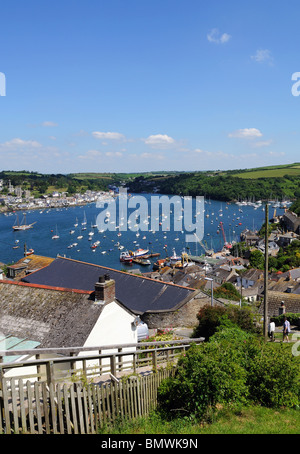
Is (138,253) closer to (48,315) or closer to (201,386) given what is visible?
(48,315)

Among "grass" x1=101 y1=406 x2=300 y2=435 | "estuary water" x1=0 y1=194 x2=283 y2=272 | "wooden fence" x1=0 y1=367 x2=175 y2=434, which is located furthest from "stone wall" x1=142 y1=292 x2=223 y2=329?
"estuary water" x1=0 y1=194 x2=283 y2=272

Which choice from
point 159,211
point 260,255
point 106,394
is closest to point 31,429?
point 106,394

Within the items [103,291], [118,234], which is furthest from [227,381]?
[118,234]

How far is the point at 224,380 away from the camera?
7340mm

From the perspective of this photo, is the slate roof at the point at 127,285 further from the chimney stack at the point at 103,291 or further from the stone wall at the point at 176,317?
the chimney stack at the point at 103,291

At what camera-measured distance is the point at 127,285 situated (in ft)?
99.4

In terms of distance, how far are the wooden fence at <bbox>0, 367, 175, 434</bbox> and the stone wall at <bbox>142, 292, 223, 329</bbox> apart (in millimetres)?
19764

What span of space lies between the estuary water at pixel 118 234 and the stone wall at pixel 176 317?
62.6m

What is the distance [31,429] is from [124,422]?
1.88 meters

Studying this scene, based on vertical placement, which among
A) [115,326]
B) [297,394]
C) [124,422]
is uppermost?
[124,422]

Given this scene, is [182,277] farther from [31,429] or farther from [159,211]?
[159,211]

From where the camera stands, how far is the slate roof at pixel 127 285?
28.0 meters

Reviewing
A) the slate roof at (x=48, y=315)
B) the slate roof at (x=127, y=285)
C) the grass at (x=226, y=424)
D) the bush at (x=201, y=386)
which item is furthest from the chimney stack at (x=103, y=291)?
the slate roof at (x=127, y=285)

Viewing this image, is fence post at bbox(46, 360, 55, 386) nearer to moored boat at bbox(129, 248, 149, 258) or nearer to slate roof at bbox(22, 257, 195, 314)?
slate roof at bbox(22, 257, 195, 314)
